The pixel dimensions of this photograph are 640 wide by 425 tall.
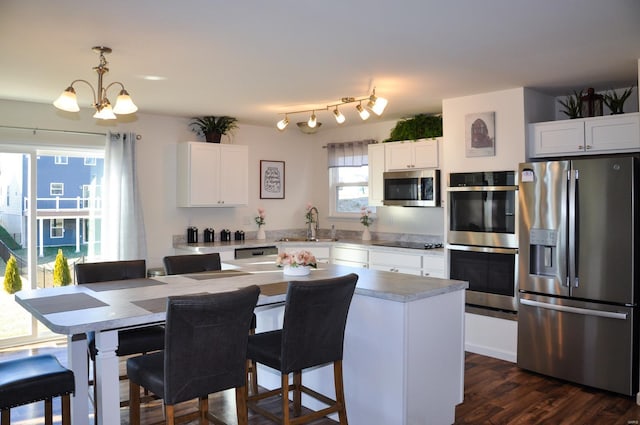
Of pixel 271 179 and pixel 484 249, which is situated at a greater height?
pixel 271 179

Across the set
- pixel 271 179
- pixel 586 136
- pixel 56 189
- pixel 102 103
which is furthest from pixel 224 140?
pixel 586 136

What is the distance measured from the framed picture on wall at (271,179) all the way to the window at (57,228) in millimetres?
2458

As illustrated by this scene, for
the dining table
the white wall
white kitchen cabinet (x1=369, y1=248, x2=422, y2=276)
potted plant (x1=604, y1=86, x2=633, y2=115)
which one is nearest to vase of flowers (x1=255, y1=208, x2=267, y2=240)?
the white wall

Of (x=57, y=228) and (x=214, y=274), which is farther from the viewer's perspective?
(x=57, y=228)

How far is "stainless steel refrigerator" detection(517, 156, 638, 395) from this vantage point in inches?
150

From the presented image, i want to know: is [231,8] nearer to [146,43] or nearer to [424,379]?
[146,43]

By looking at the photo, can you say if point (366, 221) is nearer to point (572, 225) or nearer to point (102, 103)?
point (572, 225)

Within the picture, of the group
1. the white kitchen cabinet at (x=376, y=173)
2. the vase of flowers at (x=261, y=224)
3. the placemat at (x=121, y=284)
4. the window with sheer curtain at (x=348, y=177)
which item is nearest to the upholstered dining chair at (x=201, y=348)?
the placemat at (x=121, y=284)

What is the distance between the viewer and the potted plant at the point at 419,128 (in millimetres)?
5609

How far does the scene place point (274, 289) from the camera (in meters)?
3.04

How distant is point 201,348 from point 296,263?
1291 millimetres

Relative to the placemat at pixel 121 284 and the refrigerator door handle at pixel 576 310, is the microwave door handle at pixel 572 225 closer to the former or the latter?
the refrigerator door handle at pixel 576 310

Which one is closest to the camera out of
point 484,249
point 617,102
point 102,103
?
point 102,103

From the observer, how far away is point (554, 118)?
4.97 meters
